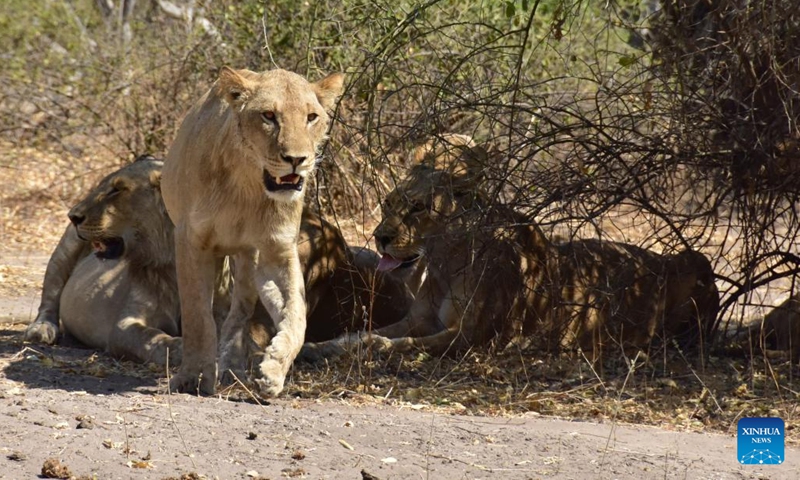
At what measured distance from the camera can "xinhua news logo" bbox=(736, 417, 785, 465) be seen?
15.3ft

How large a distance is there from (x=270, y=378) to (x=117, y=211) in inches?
80.8

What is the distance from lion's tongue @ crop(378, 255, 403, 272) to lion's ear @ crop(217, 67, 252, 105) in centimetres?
146

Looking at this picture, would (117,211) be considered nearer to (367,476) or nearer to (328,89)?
(328,89)

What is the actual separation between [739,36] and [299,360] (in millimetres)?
2705

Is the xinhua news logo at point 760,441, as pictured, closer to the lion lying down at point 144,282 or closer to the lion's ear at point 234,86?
the lion lying down at point 144,282

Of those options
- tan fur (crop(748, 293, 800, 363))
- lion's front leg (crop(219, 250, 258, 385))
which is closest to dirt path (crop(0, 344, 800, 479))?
lion's front leg (crop(219, 250, 258, 385))

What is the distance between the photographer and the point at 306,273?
7.03 meters

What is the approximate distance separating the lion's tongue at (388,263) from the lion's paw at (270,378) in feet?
4.75

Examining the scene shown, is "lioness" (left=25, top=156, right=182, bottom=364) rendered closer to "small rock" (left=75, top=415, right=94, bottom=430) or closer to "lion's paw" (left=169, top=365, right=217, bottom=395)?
"lion's paw" (left=169, top=365, right=217, bottom=395)

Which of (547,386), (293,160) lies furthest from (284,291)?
(547,386)

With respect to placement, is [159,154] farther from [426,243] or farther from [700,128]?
[700,128]

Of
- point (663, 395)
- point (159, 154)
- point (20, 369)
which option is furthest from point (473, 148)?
point (159, 154)

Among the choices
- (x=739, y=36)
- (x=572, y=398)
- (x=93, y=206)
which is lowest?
(x=572, y=398)

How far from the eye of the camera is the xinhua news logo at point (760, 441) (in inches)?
184
